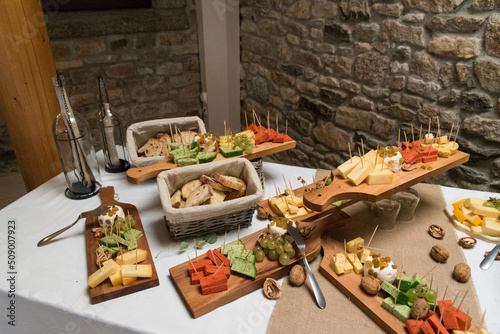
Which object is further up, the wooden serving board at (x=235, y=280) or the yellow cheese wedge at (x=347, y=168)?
the yellow cheese wedge at (x=347, y=168)

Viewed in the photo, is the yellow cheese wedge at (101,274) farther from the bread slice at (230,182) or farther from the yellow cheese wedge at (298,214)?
the yellow cheese wedge at (298,214)

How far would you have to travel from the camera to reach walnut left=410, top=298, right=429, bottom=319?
2.98 feet

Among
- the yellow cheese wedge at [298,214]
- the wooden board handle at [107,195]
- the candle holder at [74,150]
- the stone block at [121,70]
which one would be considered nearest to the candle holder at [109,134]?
the candle holder at [74,150]

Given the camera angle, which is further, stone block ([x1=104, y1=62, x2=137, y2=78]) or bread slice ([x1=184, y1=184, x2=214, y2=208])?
stone block ([x1=104, y1=62, x2=137, y2=78])

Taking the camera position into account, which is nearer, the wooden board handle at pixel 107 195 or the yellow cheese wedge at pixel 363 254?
the yellow cheese wedge at pixel 363 254

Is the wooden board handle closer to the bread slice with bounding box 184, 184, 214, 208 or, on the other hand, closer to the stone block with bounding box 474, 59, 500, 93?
the bread slice with bounding box 184, 184, 214, 208

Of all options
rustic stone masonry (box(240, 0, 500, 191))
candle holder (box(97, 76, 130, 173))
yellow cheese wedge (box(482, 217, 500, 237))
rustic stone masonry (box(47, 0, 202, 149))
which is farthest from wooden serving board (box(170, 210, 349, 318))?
rustic stone masonry (box(47, 0, 202, 149))

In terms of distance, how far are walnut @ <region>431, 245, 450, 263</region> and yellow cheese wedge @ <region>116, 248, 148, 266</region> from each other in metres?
0.97

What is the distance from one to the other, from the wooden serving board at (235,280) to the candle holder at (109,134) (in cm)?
87

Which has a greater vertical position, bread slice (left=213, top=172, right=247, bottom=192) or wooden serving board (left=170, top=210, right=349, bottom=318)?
bread slice (left=213, top=172, right=247, bottom=192)

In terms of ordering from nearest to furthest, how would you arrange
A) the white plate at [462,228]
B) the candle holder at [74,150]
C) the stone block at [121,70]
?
the white plate at [462,228], the candle holder at [74,150], the stone block at [121,70]

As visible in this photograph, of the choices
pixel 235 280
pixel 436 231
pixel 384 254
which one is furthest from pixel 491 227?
pixel 235 280

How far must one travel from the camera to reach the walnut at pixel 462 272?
108cm

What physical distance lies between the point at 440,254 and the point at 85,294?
1.14 meters
